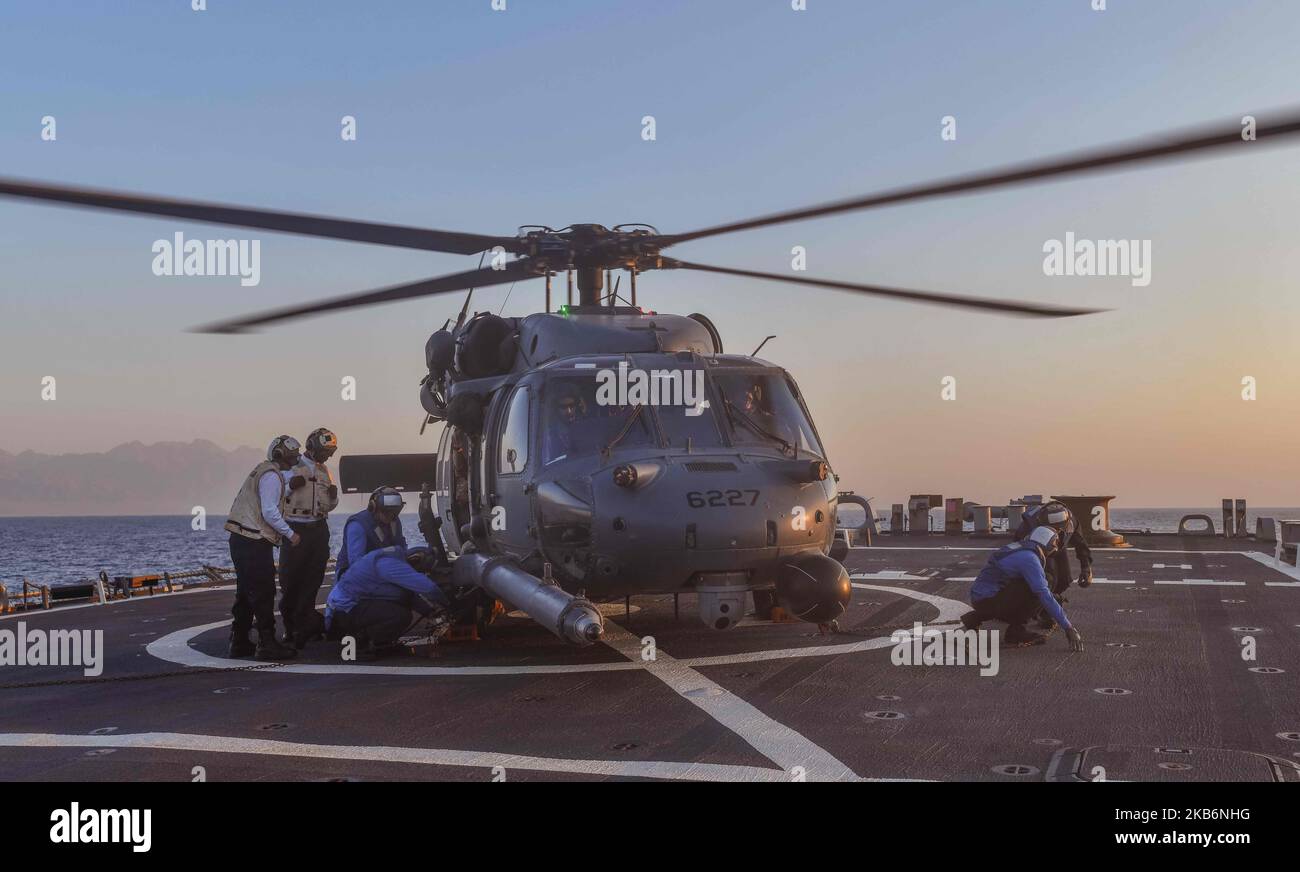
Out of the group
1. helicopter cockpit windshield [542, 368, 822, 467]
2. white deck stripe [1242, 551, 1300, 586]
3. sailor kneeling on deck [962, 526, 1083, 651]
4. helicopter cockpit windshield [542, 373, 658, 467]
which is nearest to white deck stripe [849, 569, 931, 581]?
white deck stripe [1242, 551, 1300, 586]

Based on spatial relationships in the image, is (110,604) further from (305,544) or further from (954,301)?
(954,301)

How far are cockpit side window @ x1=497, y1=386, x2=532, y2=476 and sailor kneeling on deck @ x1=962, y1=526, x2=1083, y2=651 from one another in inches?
196

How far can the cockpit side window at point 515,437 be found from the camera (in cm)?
1116

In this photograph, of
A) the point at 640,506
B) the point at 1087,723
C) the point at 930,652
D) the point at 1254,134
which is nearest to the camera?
the point at 1254,134

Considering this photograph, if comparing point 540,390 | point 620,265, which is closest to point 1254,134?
point 540,390

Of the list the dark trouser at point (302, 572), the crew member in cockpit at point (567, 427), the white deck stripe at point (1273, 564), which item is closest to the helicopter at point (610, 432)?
the crew member in cockpit at point (567, 427)

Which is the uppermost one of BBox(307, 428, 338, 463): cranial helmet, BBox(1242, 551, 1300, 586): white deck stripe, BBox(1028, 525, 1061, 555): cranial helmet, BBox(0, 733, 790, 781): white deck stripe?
BBox(307, 428, 338, 463): cranial helmet

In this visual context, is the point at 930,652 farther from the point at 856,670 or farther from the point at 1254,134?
the point at 1254,134

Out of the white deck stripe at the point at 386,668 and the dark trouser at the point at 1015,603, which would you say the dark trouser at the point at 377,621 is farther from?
the dark trouser at the point at 1015,603

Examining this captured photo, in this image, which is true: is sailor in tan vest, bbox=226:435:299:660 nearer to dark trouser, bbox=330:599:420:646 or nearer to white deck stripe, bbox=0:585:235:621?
dark trouser, bbox=330:599:420:646

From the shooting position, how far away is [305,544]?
→ 12.2 metres

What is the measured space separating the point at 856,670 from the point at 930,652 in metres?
1.26

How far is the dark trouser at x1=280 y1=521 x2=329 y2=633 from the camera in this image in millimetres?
12133
